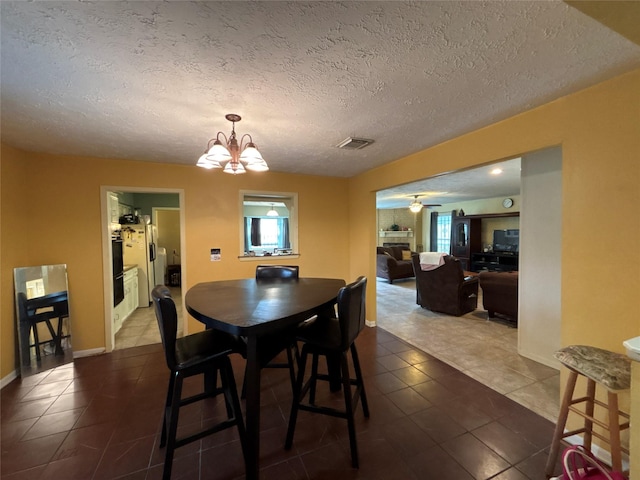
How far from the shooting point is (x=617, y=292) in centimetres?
153

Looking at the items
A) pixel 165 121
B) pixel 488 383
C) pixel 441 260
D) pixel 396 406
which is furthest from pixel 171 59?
pixel 441 260

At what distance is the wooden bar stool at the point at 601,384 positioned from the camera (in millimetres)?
1307

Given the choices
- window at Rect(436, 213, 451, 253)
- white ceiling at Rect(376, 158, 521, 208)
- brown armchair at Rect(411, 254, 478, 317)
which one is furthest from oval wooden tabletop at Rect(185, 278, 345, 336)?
window at Rect(436, 213, 451, 253)

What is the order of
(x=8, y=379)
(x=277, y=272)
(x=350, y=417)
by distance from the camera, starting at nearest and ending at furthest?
(x=350, y=417)
(x=8, y=379)
(x=277, y=272)

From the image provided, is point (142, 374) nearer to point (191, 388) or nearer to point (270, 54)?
point (191, 388)

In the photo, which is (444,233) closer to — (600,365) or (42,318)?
(600,365)

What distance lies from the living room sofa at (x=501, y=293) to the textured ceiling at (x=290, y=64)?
8.76ft

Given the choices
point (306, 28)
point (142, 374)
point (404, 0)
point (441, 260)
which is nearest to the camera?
point (404, 0)

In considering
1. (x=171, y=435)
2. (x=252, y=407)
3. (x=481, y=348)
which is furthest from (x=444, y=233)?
(x=171, y=435)

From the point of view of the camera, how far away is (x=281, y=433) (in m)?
1.85

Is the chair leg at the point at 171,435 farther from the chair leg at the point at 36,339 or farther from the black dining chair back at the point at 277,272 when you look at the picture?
the chair leg at the point at 36,339

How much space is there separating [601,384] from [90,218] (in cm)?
454

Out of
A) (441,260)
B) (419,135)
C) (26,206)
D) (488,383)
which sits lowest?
(488,383)

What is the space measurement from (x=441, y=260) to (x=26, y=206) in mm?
5410
